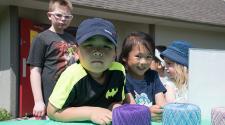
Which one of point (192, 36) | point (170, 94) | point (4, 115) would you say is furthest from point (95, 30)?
point (192, 36)

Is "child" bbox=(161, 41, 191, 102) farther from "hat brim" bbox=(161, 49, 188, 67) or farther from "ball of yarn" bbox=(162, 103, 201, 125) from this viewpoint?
"ball of yarn" bbox=(162, 103, 201, 125)

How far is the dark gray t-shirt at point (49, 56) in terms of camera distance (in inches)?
108

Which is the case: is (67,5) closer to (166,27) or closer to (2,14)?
(2,14)

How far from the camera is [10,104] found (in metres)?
7.64

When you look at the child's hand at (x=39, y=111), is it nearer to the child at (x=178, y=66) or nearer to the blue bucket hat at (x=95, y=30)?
the child at (x=178, y=66)

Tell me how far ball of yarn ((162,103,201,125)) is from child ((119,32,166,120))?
3.55 feet

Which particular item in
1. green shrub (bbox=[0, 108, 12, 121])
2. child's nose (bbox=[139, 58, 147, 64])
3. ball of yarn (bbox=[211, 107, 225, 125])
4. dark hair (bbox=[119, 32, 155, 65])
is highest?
dark hair (bbox=[119, 32, 155, 65])

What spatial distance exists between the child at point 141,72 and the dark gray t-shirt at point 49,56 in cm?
69

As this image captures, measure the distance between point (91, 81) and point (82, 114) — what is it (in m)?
0.22

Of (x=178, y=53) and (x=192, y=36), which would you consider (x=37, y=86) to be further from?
(x=192, y=36)

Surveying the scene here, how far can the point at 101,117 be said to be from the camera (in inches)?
45.4

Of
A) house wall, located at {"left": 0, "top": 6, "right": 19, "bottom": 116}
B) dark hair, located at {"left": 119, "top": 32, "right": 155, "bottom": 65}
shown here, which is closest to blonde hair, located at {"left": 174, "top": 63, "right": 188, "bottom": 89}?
dark hair, located at {"left": 119, "top": 32, "right": 155, "bottom": 65}

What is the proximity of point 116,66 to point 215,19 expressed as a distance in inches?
445

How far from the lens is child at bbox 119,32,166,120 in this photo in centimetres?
211
